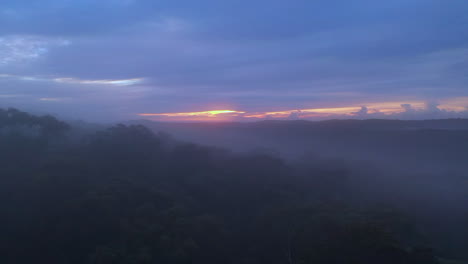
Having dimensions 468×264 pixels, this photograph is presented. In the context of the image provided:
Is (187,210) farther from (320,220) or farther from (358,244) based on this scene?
(358,244)

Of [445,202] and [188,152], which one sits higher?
[188,152]

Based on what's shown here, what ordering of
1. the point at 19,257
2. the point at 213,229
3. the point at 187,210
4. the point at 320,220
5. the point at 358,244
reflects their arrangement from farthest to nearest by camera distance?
the point at 187,210 → the point at 213,229 → the point at 320,220 → the point at 19,257 → the point at 358,244

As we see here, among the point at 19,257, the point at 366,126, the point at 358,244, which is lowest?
the point at 19,257

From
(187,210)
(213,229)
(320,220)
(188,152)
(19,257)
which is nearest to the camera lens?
(19,257)

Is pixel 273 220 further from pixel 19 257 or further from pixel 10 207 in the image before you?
pixel 10 207

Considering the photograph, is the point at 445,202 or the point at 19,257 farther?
the point at 445,202

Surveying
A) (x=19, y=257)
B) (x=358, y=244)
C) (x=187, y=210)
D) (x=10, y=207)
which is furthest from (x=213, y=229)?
(x=10, y=207)

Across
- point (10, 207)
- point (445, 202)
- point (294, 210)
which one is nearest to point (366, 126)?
point (445, 202)
